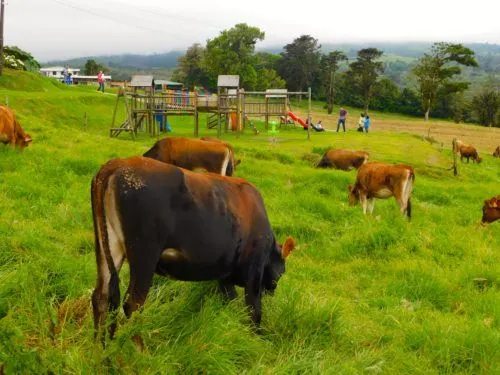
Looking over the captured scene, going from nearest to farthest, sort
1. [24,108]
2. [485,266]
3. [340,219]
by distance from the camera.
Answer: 1. [485,266]
2. [340,219]
3. [24,108]

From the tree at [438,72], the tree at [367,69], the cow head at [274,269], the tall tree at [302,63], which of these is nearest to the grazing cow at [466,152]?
the cow head at [274,269]

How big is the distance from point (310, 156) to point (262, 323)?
14533 mm

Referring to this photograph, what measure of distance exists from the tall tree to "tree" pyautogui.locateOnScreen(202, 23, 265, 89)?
45.5 feet

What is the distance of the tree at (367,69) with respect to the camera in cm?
6556

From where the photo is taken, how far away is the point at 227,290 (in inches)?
177

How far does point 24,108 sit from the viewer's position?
76.7 feet

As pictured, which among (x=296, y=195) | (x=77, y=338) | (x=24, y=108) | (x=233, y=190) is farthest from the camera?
(x=24, y=108)

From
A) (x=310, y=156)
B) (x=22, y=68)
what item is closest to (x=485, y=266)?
(x=310, y=156)

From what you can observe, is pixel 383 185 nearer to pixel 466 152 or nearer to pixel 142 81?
pixel 466 152

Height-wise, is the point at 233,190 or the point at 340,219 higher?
the point at 233,190

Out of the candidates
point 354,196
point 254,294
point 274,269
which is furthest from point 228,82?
point 254,294

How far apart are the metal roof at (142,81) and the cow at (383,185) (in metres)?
16.6

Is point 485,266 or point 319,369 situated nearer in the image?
point 319,369

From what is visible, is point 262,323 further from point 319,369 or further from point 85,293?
point 85,293
